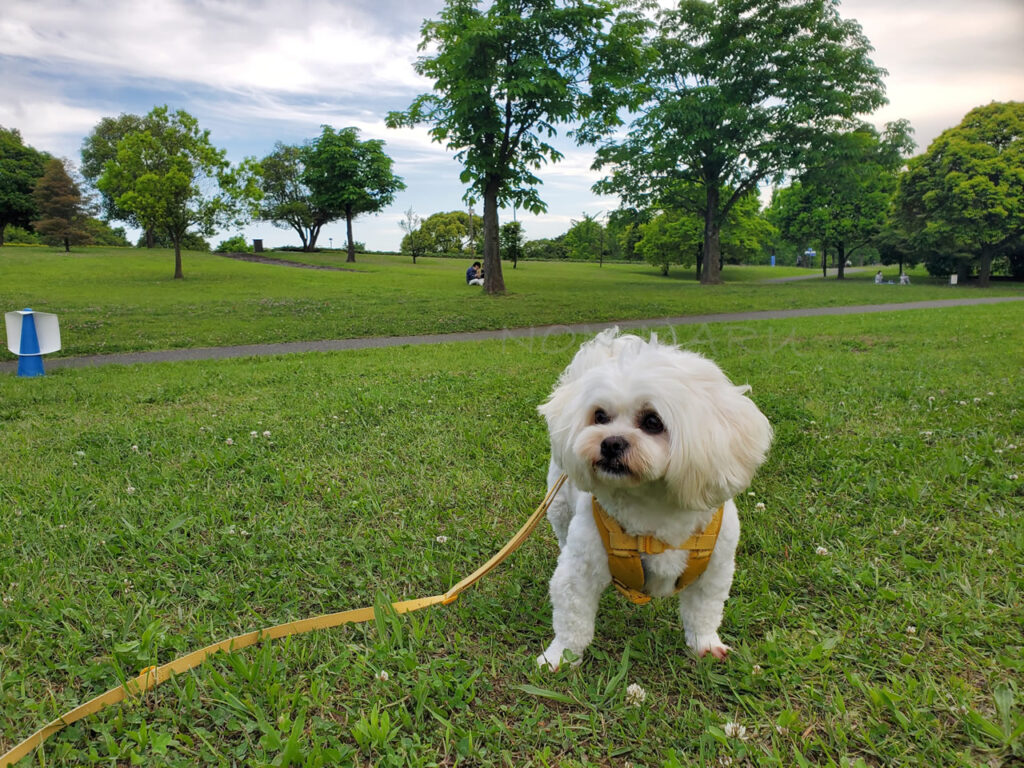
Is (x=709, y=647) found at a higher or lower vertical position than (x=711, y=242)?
lower

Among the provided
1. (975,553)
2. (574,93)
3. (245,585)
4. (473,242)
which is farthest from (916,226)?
(473,242)

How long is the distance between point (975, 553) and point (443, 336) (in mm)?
10720

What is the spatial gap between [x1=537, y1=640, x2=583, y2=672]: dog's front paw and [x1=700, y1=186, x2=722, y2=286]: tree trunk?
3225 centimetres

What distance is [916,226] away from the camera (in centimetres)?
3616

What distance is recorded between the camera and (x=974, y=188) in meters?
32.6

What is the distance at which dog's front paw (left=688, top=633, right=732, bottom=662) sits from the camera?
2.55 metres

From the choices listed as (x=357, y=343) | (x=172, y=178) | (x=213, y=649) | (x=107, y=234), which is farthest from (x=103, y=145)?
(x=213, y=649)

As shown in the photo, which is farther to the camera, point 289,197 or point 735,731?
point 289,197

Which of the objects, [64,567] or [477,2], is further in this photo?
[477,2]

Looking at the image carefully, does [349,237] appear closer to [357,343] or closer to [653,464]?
[357,343]

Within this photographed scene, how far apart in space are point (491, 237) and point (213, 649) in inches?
867

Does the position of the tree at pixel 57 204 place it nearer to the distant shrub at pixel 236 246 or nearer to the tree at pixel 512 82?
the distant shrub at pixel 236 246

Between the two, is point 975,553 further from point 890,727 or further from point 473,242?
point 473,242

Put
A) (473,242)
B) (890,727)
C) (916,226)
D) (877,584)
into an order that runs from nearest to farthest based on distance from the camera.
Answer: (890,727) < (877,584) < (916,226) < (473,242)
